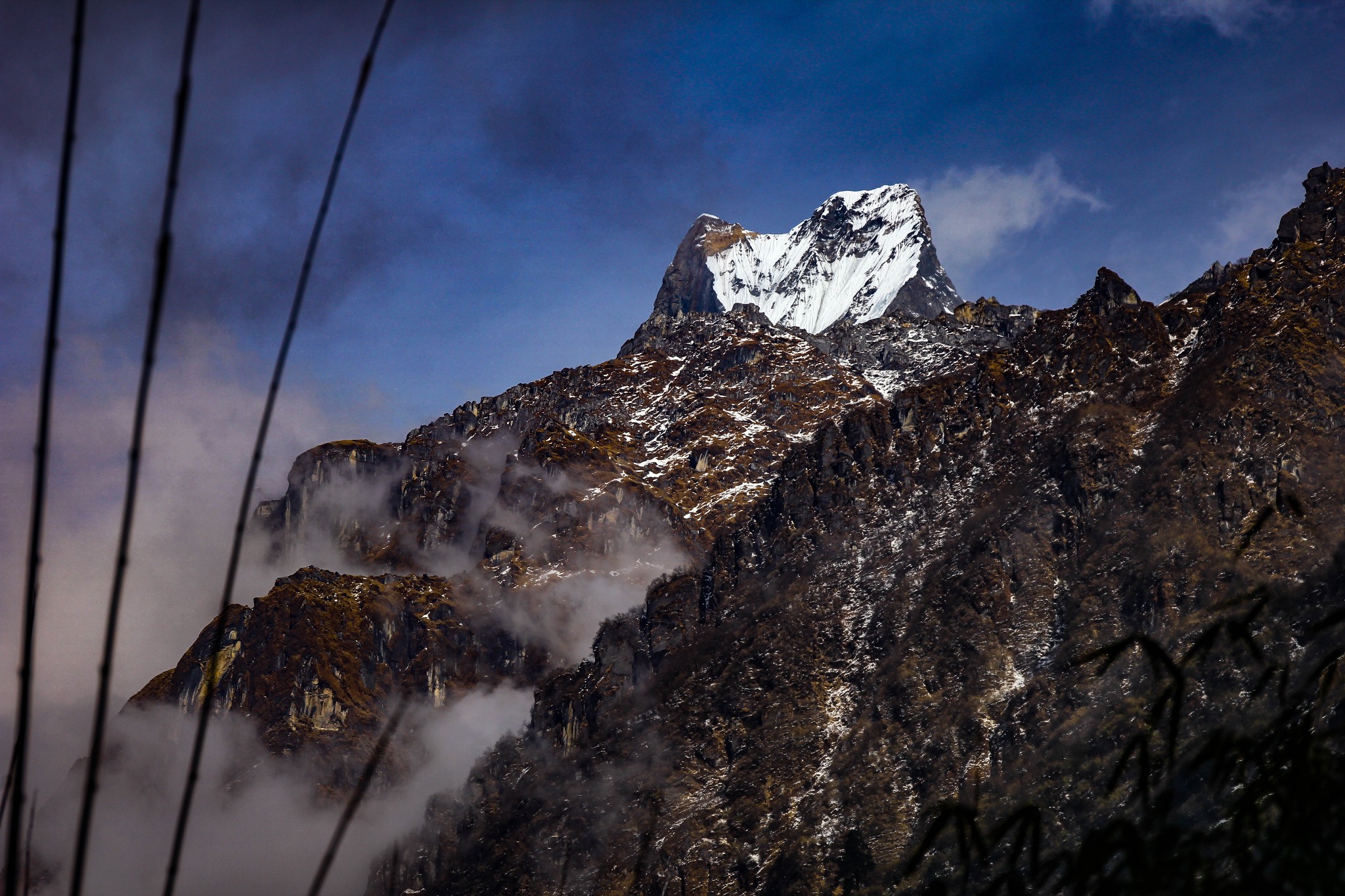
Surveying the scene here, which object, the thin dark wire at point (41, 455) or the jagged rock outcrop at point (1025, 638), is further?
the jagged rock outcrop at point (1025, 638)

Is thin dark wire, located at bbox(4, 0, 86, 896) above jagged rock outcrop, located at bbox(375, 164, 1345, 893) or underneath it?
underneath

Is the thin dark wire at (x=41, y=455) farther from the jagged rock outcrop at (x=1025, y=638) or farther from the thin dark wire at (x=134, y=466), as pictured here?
the jagged rock outcrop at (x=1025, y=638)

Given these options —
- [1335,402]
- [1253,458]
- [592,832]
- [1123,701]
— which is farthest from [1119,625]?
[592,832]

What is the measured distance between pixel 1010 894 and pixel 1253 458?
617 feet

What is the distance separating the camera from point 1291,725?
567cm

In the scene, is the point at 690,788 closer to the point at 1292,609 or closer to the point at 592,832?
the point at 592,832

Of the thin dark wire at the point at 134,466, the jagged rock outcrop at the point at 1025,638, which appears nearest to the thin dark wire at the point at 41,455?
the thin dark wire at the point at 134,466

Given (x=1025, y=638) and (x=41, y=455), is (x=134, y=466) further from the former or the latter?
(x=1025, y=638)

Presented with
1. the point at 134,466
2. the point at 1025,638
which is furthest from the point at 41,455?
the point at 1025,638

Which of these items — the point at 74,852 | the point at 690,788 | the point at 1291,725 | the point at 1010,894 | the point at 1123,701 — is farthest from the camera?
the point at 690,788

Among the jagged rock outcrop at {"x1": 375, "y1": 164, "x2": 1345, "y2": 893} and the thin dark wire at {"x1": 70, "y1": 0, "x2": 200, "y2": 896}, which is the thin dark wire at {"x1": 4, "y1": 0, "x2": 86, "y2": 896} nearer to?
the thin dark wire at {"x1": 70, "y1": 0, "x2": 200, "y2": 896}

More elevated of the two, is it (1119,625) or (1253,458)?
(1253,458)

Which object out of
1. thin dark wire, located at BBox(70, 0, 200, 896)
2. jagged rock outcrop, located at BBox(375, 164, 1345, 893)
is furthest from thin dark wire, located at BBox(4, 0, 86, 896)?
jagged rock outcrop, located at BBox(375, 164, 1345, 893)

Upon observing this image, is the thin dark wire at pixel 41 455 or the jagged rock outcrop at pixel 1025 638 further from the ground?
the jagged rock outcrop at pixel 1025 638
